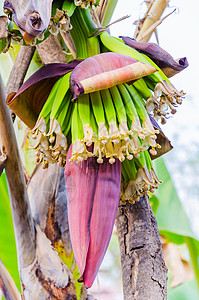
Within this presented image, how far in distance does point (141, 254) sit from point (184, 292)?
36 cm

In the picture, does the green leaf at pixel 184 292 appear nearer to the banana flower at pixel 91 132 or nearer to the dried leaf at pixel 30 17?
the banana flower at pixel 91 132

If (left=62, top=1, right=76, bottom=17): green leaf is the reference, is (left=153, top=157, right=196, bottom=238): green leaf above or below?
below

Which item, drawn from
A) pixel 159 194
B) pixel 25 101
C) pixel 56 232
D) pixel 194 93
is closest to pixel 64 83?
pixel 25 101

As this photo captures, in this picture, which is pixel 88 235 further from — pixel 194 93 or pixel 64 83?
pixel 194 93

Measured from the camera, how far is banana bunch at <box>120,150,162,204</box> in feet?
1.09

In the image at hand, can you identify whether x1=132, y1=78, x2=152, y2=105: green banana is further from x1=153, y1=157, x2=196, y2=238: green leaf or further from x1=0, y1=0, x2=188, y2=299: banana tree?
x1=153, y1=157, x2=196, y2=238: green leaf

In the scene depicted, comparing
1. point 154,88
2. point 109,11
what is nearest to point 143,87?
point 154,88

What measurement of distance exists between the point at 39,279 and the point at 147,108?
0.21 metres

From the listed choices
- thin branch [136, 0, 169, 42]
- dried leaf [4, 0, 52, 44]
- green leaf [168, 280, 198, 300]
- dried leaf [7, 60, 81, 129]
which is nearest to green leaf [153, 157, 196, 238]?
green leaf [168, 280, 198, 300]

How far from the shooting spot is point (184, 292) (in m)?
0.63

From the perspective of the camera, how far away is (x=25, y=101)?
313 mm

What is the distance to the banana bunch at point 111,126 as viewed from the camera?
0.89ft

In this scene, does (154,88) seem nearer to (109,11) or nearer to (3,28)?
(3,28)

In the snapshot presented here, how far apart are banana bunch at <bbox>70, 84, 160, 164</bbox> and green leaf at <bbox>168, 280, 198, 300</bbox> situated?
1.44ft
